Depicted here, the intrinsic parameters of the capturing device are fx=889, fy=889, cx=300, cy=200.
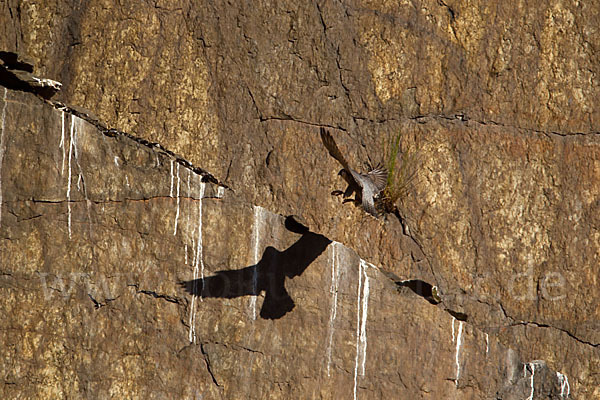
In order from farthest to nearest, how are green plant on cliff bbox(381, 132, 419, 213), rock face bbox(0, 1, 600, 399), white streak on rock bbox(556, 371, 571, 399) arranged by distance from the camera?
green plant on cliff bbox(381, 132, 419, 213)
white streak on rock bbox(556, 371, 571, 399)
rock face bbox(0, 1, 600, 399)

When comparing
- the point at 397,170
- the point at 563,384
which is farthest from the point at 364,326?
the point at 563,384

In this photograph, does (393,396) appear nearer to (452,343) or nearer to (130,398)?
(452,343)

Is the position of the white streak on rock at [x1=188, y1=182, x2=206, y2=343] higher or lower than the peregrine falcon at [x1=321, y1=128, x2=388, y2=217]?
lower

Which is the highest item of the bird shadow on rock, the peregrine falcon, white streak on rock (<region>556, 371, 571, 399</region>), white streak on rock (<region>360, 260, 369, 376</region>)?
the peregrine falcon

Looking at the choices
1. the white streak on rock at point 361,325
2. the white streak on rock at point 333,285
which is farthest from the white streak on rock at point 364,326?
the white streak on rock at point 333,285

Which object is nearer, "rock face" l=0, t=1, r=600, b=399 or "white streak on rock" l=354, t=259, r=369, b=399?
"rock face" l=0, t=1, r=600, b=399

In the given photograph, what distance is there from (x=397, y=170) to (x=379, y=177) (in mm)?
254

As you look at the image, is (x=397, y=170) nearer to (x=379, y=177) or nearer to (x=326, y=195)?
(x=379, y=177)

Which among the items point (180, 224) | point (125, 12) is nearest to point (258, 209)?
point (180, 224)

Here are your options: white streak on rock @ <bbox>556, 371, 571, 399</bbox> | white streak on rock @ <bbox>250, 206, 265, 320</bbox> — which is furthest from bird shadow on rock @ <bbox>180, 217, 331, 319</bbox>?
white streak on rock @ <bbox>556, 371, 571, 399</bbox>

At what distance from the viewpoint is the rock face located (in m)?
4.09

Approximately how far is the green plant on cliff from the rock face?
2.2 inches

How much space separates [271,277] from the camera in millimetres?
4207

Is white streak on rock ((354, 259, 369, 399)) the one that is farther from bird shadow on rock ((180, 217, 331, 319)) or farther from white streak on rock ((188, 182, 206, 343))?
white streak on rock ((188, 182, 206, 343))
